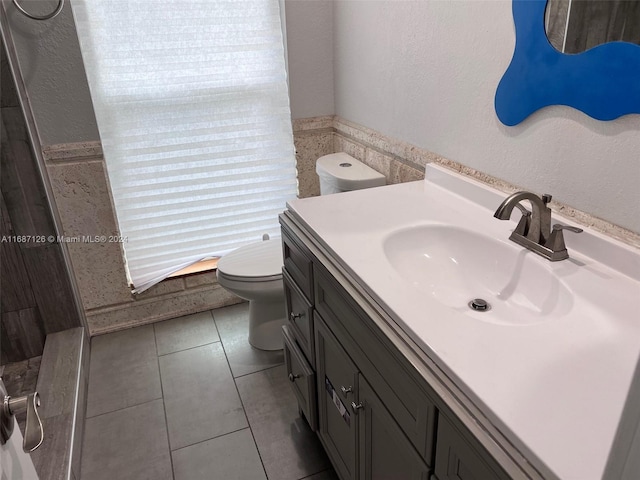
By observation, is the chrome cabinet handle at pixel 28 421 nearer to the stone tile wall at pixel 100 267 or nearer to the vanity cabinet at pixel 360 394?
the vanity cabinet at pixel 360 394

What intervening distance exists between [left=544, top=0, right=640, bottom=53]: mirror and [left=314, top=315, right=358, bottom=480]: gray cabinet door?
3.04 ft

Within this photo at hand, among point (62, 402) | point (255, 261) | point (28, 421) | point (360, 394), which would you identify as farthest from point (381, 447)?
point (62, 402)

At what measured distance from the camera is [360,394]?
1.20m

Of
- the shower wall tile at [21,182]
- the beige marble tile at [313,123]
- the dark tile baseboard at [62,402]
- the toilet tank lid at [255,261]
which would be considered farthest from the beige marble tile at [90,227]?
the beige marble tile at [313,123]

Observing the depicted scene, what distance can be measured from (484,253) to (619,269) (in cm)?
31

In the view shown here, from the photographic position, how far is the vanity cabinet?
84 cm

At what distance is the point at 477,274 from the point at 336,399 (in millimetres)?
535

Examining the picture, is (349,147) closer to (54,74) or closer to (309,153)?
(309,153)

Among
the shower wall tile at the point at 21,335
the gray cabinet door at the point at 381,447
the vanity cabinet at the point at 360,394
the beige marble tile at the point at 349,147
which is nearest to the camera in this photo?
the vanity cabinet at the point at 360,394

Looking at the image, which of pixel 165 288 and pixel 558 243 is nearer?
pixel 558 243

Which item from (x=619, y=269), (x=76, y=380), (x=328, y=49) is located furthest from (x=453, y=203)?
(x=76, y=380)

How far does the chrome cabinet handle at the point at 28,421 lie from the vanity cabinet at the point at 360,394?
2.01 feet

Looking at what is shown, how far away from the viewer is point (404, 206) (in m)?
1.53

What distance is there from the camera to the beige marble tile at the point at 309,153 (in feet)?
8.50
